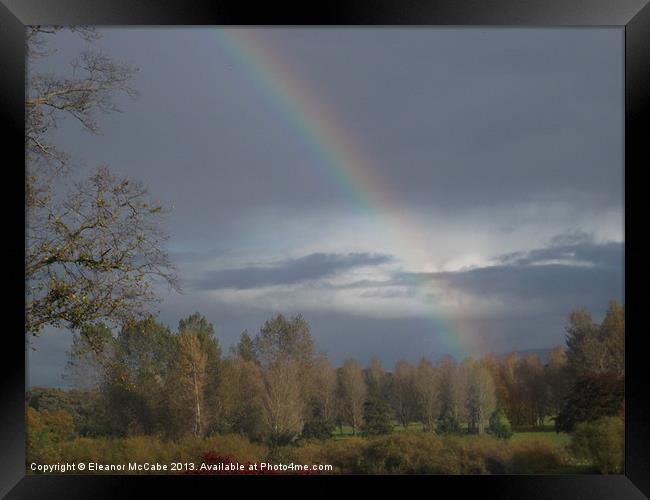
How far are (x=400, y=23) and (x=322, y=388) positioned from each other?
562 cm

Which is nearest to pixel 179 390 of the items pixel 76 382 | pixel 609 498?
pixel 76 382

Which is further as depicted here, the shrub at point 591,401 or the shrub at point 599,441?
the shrub at point 591,401

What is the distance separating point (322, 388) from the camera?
27.9ft

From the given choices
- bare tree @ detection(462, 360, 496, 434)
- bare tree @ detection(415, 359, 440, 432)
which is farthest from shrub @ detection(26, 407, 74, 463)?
bare tree @ detection(462, 360, 496, 434)

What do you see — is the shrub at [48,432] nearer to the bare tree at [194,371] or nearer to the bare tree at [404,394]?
the bare tree at [194,371]

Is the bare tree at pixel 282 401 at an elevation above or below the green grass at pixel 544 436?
above

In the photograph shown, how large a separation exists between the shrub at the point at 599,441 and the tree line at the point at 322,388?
12cm

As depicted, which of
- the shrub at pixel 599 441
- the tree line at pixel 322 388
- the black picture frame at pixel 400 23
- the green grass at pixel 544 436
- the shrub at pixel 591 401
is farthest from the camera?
the green grass at pixel 544 436

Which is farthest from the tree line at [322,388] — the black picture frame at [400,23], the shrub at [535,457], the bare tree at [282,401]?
the black picture frame at [400,23]

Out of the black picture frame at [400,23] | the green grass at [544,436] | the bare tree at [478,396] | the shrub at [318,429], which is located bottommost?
the green grass at [544,436]

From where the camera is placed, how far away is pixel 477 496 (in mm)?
3979

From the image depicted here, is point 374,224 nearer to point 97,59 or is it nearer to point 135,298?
point 135,298

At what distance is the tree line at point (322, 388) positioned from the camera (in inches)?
301

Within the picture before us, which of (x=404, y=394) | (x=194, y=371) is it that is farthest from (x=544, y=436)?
(x=194, y=371)
